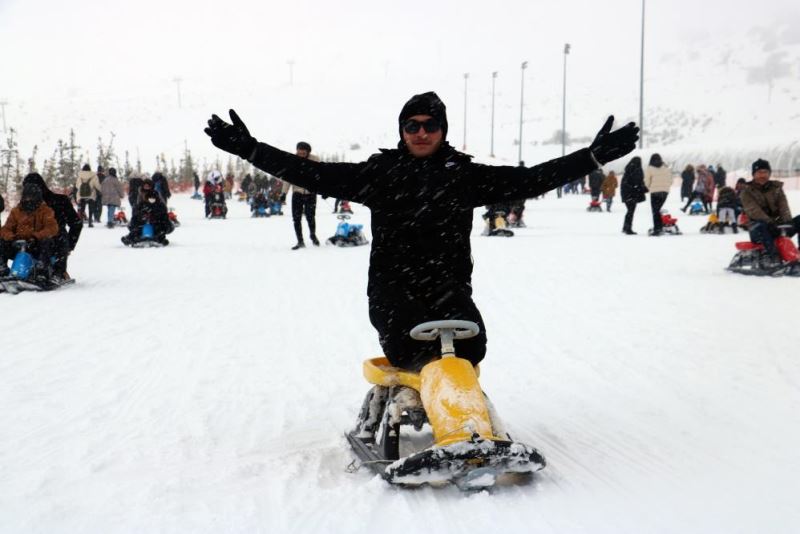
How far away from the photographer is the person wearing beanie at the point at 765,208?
10797mm

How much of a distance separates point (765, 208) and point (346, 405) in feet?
26.6

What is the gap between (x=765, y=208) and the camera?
430 inches

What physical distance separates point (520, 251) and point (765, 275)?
14.5 ft

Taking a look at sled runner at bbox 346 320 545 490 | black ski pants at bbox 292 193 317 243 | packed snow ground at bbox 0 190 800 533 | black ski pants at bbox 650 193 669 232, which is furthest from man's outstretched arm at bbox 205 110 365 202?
black ski pants at bbox 650 193 669 232

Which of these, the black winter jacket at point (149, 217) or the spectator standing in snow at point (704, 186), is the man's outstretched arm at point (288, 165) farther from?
the spectator standing in snow at point (704, 186)

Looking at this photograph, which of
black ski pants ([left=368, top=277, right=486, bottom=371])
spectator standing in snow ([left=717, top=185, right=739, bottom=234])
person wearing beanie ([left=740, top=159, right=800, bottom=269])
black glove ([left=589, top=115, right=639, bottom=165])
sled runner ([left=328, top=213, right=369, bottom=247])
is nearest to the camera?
black ski pants ([left=368, top=277, right=486, bottom=371])

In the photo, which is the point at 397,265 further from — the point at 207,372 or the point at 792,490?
the point at 207,372

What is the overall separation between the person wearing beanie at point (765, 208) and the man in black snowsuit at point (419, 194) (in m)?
7.84

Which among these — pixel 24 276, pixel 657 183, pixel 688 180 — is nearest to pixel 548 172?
pixel 24 276

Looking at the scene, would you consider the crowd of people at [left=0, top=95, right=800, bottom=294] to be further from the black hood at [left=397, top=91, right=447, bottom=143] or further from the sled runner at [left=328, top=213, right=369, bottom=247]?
the sled runner at [left=328, top=213, right=369, bottom=247]

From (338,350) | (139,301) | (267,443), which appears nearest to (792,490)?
(267,443)

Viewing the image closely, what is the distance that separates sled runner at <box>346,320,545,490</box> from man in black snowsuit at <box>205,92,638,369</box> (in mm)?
180

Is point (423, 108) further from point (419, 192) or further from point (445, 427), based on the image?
point (445, 427)

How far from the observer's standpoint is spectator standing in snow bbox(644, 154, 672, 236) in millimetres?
17172
